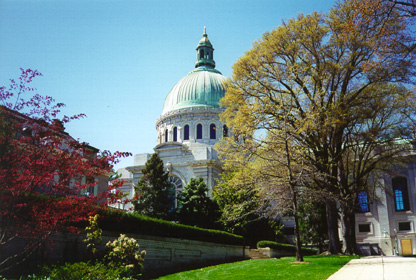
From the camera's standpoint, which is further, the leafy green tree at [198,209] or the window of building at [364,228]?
the window of building at [364,228]

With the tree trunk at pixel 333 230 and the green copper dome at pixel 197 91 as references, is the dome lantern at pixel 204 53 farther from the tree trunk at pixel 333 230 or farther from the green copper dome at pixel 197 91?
the tree trunk at pixel 333 230

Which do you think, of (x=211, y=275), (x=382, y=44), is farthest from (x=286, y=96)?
(x=211, y=275)

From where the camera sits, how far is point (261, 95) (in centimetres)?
2486

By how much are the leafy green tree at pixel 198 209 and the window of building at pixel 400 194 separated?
79.9ft

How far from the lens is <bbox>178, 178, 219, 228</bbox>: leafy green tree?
35.2 meters

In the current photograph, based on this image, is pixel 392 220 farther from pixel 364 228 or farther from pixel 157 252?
pixel 157 252

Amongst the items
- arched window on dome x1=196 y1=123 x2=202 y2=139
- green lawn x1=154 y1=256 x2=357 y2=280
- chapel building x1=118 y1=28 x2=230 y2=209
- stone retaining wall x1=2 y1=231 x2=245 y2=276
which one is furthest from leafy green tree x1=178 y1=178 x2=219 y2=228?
arched window on dome x1=196 y1=123 x2=202 y2=139

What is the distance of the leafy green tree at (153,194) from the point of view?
36.5 metres

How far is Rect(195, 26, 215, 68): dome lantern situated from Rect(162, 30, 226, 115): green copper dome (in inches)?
41.9

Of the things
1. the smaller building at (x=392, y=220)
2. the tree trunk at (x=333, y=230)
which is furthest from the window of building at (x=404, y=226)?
the tree trunk at (x=333, y=230)

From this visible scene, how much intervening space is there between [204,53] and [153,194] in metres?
36.5

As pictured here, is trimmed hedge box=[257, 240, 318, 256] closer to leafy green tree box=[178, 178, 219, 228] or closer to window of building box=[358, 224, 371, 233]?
leafy green tree box=[178, 178, 219, 228]

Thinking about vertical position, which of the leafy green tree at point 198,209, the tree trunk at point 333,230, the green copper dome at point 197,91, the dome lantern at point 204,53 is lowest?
the tree trunk at point 333,230

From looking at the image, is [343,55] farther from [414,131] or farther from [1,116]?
[1,116]
